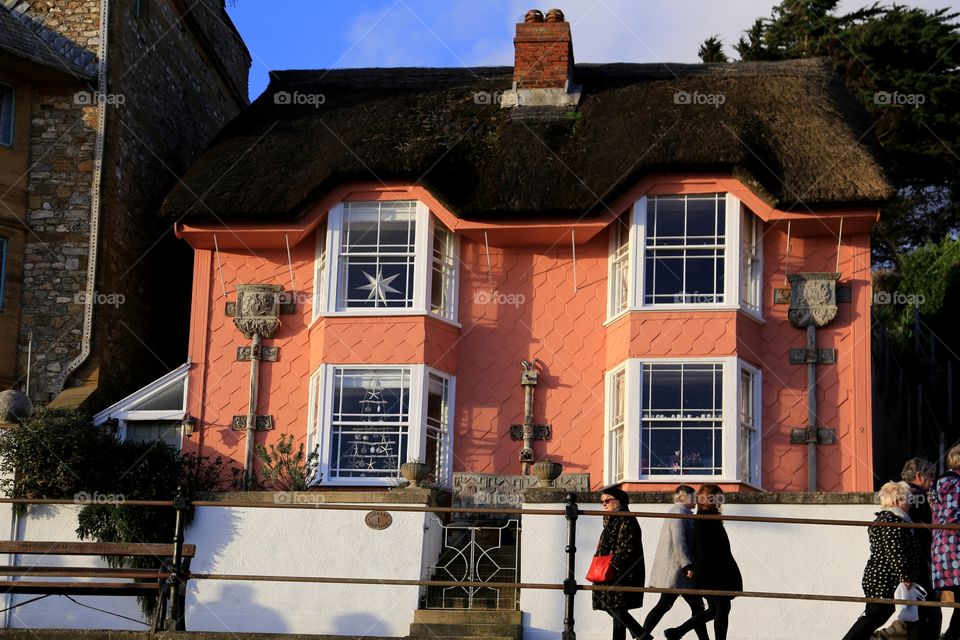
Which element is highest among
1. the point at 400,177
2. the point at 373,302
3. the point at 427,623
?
the point at 400,177

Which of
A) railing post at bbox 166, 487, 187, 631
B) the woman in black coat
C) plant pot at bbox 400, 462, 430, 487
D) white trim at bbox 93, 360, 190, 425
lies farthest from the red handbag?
white trim at bbox 93, 360, 190, 425

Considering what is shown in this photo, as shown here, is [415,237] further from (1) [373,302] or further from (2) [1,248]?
(2) [1,248]

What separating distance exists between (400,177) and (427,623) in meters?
7.69

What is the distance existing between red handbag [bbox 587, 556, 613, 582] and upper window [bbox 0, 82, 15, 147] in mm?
12891

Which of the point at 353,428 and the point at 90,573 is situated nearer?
the point at 90,573

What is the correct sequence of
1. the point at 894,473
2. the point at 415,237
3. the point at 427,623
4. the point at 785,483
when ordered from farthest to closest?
the point at 894,473 → the point at 415,237 → the point at 785,483 → the point at 427,623

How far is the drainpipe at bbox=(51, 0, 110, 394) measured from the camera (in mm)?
21344

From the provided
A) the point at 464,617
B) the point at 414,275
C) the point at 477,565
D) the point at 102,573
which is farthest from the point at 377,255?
the point at 102,573

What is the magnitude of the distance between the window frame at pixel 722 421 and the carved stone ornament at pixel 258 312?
4.89 m

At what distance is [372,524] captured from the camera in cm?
1591

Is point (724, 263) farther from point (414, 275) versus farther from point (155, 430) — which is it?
point (155, 430)

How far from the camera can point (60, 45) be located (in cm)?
2238

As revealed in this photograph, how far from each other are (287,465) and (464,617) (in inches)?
208

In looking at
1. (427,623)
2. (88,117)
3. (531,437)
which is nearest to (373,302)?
(531,437)
